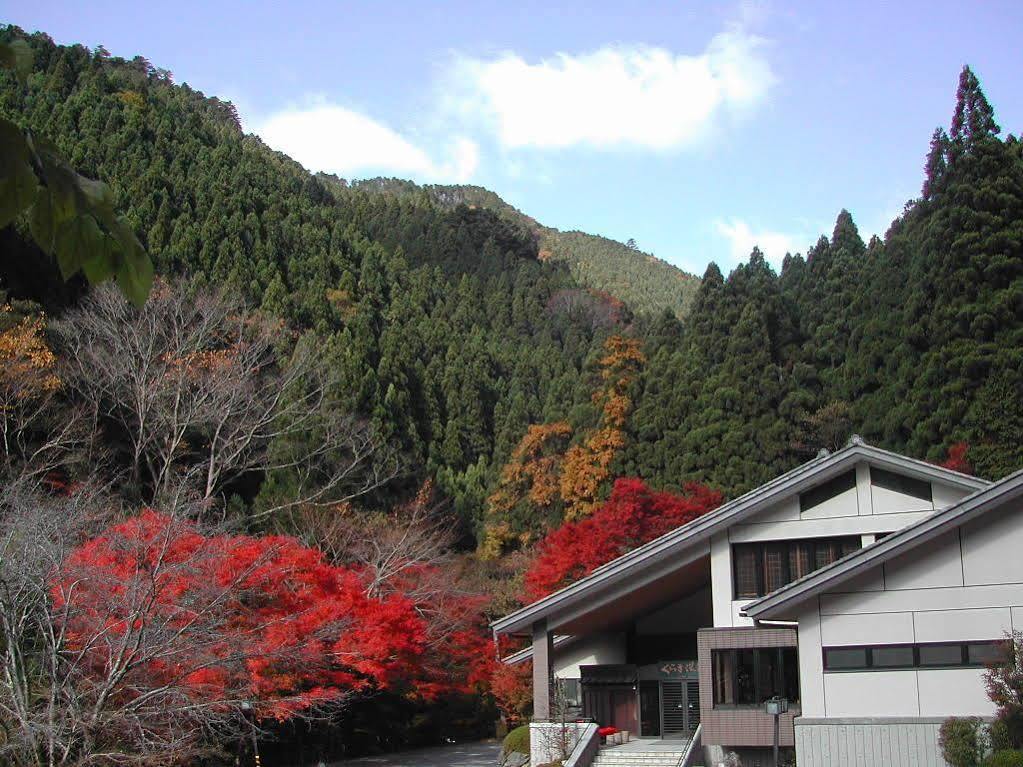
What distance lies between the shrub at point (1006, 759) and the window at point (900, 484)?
262 inches

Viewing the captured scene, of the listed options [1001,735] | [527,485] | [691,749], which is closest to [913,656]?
[1001,735]

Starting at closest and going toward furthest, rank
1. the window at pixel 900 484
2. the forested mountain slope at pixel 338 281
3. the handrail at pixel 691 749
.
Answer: the handrail at pixel 691 749
the window at pixel 900 484
the forested mountain slope at pixel 338 281

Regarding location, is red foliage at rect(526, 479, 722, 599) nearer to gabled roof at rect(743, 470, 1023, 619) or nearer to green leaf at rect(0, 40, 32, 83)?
gabled roof at rect(743, 470, 1023, 619)

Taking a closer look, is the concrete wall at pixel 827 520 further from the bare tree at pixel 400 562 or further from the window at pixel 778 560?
the bare tree at pixel 400 562

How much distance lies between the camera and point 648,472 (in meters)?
46.4

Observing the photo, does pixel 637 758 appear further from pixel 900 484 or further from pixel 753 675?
pixel 900 484

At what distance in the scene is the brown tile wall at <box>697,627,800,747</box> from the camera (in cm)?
1977

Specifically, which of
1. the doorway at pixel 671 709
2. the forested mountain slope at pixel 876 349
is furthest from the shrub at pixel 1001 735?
the forested mountain slope at pixel 876 349

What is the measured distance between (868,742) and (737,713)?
3.02m

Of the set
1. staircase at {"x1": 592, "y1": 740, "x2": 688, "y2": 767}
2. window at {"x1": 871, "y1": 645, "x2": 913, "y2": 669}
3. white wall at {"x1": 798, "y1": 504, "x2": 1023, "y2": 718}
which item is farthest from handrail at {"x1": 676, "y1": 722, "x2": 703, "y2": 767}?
window at {"x1": 871, "y1": 645, "x2": 913, "y2": 669}

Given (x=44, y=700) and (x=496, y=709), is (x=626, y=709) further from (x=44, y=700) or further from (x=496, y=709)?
(x=496, y=709)

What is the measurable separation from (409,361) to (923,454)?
28976 millimetres

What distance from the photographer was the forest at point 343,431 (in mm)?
19922

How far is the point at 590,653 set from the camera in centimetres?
2578
